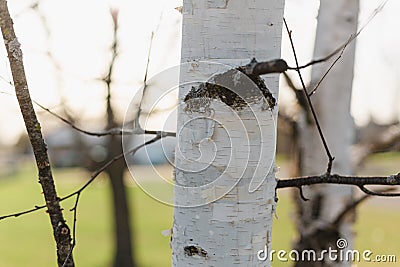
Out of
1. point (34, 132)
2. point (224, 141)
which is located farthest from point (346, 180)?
point (34, 132)

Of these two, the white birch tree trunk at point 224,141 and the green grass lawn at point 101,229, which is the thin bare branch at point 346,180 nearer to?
the white birch tree trunk at point 224,141

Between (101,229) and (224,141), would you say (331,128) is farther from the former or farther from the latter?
(101,229)

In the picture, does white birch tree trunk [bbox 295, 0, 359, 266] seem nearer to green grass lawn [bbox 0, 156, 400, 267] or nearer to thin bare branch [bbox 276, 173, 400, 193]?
thin bare branch [bbox 276, 173, 400, 193]

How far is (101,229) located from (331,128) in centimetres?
402

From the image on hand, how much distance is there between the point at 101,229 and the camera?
5254mm

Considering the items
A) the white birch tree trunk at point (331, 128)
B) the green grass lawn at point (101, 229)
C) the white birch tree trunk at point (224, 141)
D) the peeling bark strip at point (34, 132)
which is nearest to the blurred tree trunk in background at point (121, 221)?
the green grass lawn at point (101, 229)

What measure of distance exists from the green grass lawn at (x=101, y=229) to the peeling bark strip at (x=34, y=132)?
299 cm

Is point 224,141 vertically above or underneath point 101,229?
above

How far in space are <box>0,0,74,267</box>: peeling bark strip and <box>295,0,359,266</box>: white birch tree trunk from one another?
38.2 inches

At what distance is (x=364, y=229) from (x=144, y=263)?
76.3 inches

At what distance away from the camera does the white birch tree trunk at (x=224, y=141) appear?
612 mm

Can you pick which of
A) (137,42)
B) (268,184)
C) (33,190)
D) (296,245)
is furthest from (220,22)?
(33,190)

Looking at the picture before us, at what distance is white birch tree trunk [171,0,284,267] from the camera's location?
2.01ft

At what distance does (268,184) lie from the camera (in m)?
0.66
